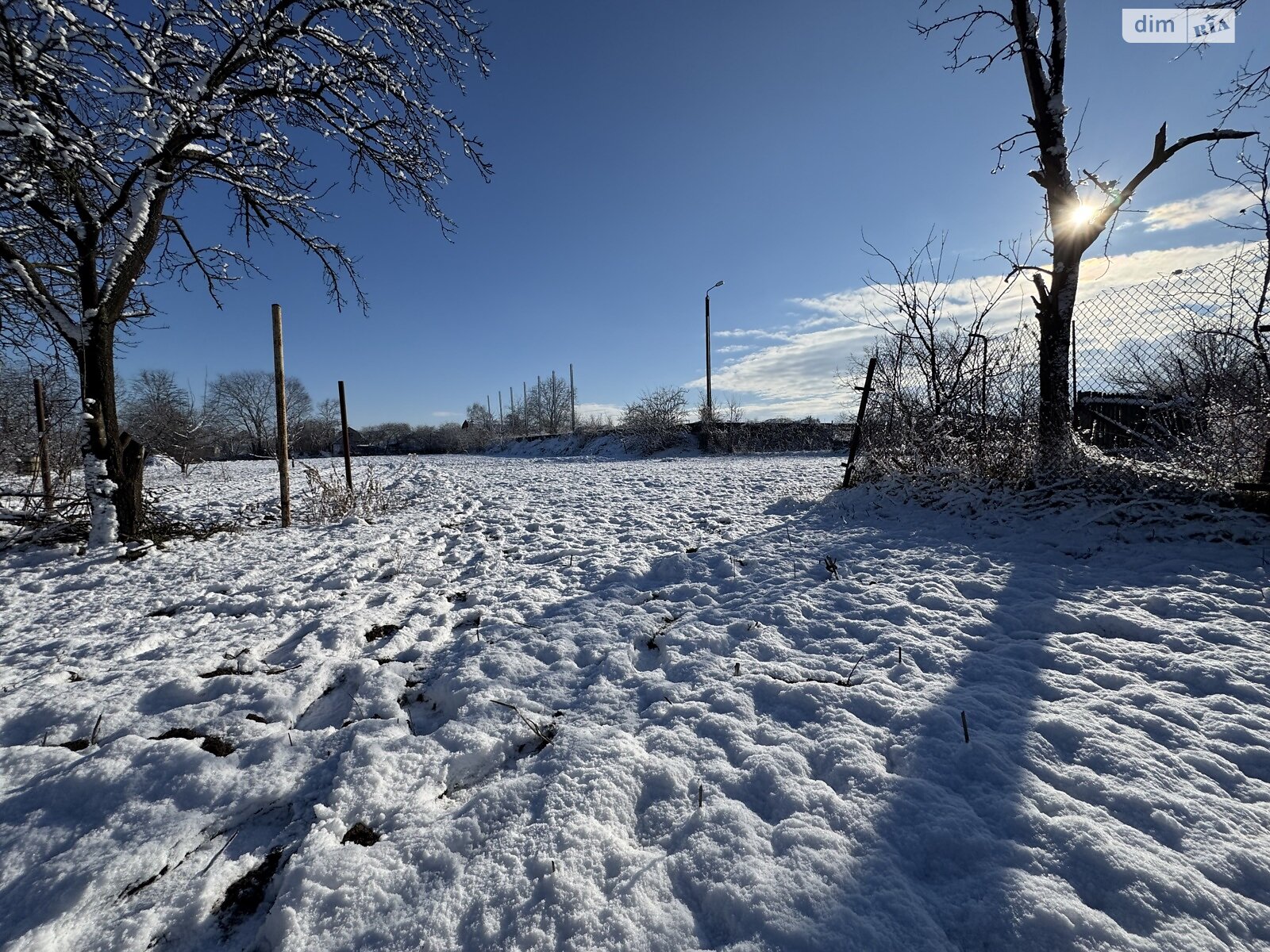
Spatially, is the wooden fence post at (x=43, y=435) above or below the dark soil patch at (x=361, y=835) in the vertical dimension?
above

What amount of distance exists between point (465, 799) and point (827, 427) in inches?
682

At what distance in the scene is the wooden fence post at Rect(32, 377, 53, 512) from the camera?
18.5 feet

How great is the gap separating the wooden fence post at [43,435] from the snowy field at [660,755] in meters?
3.11

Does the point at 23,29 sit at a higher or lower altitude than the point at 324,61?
lower

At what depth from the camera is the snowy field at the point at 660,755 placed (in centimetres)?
121

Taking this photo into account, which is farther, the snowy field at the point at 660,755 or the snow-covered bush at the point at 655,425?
the snow-covered bush at the point at 655,425

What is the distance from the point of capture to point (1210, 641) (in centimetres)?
228

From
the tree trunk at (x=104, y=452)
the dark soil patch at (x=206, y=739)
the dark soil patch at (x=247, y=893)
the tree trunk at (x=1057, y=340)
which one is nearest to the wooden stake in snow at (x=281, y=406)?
the tree trunk at (x=104, y=452)

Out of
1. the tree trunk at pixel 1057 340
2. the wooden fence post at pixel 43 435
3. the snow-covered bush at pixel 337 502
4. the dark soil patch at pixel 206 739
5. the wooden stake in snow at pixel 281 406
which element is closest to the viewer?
the dark soil patch at pixel 206 739

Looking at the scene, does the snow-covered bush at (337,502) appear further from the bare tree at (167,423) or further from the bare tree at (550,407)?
the bare tree at (550,407)

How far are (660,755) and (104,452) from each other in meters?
5.36

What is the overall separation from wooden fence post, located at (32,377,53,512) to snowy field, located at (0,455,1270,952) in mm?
3112

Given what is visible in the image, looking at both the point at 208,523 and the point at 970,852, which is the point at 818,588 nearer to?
the point at 970,852

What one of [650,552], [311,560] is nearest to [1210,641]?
[650,552]
